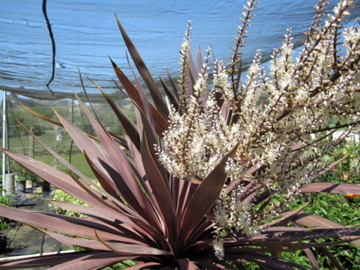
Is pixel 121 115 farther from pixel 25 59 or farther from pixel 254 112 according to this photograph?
pixel 25 59

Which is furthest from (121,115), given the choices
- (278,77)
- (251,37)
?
(251,37)

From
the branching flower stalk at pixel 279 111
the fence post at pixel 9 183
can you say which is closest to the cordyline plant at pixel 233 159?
the branching flower stalk at pixel 279 111

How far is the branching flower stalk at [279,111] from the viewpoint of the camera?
62cm

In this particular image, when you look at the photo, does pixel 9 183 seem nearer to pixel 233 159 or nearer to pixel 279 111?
pixel 233 159

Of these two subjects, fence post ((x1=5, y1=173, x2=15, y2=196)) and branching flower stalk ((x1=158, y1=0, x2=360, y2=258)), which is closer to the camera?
branching flower stalk ((x1=158, y1=0, x2=360, y2=258))

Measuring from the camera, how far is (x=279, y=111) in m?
0.68

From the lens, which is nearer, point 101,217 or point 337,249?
point 101,217

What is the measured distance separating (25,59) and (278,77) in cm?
344

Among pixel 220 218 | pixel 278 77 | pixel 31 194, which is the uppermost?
pixel 278 77

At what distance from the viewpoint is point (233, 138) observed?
0.75 meters

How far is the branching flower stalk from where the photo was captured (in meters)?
0.62

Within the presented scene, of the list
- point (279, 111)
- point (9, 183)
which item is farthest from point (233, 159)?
point (9, 183)

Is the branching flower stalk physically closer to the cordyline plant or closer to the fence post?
the cordyline plant

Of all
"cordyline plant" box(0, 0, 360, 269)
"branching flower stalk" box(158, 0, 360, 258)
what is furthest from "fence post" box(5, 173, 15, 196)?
"branching flower stalk" box(158, 0, 360, 258)
